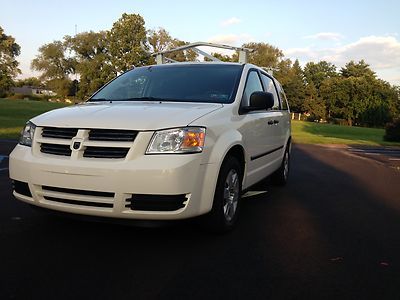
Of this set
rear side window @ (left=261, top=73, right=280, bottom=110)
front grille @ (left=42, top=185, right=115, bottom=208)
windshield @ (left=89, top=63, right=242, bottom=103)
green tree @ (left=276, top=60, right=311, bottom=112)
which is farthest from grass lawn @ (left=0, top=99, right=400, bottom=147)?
green tree @ (left=276, top=60, right=311, bottom=112)

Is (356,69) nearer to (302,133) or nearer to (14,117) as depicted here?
(302,133)

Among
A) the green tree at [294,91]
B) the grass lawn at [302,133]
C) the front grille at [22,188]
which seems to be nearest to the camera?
the front grille at [22,188]

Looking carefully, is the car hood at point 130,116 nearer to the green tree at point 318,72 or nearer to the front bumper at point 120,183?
the front bumper at point 120,183

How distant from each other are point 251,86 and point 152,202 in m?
2.35

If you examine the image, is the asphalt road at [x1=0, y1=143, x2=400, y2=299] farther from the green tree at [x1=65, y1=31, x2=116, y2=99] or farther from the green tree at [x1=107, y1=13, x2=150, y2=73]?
the green tree at [x1=65, y1=31, x2=116, y2=99]

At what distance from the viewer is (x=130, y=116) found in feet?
12.6

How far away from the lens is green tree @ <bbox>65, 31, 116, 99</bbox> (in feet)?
244

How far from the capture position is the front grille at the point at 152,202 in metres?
3.59

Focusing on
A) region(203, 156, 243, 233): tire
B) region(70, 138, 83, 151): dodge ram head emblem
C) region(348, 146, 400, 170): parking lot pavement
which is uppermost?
region(70, 138, 83, 151): dodge ram head emblem

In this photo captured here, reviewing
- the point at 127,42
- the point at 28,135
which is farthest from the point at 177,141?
the point at 127,42

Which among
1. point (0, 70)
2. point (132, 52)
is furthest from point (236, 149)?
point (0, 70)

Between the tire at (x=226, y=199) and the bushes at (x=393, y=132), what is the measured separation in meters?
24.8

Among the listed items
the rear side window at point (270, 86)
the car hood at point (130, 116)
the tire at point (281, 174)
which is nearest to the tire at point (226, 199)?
the car hood at point (130, 116)

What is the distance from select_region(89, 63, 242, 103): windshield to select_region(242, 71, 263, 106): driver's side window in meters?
0.16
